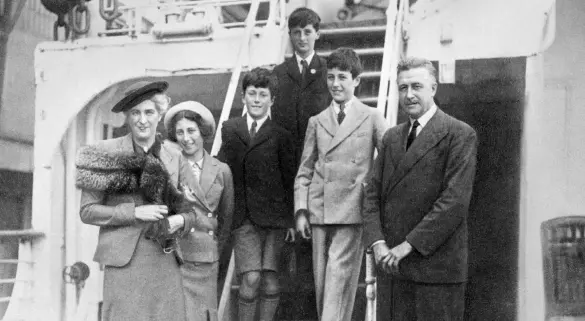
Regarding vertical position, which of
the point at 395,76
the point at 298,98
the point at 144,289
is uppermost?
the point at 395,76

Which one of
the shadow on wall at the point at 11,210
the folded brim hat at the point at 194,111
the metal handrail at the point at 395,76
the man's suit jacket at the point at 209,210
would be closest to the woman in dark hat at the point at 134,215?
the man's suit jacket at the point at 209,210

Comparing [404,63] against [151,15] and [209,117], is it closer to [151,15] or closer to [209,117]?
[209,117]

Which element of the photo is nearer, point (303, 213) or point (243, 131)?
point (303, 213)

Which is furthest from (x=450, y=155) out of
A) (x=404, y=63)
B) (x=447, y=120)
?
(x=404, y=63)

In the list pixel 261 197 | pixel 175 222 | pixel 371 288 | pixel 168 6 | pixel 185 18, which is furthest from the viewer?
pixel 185 18

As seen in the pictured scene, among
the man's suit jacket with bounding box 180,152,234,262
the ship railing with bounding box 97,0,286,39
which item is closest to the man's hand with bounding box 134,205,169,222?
the man's suit jacket with bounding box 180,152,234,262

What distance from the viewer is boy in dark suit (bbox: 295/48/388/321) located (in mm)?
4129

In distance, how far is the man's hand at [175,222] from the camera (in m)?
3.31

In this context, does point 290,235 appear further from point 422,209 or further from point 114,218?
point 114,218

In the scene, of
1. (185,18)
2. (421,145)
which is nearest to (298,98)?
(421,145)

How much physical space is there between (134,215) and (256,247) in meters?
1.45

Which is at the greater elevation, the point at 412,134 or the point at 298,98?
the point at 298,98

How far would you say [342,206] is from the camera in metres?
4.14

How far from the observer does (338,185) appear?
417cm
